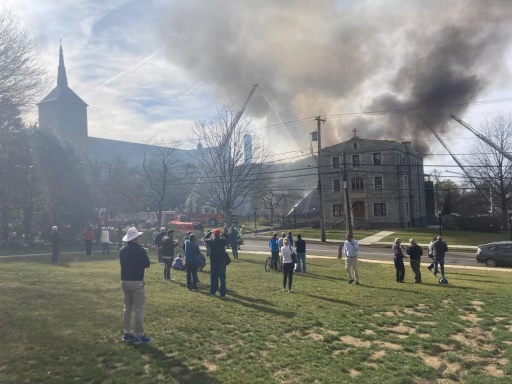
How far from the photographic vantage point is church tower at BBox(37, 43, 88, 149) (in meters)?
102

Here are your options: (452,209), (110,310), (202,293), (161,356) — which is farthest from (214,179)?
A: (452,209)

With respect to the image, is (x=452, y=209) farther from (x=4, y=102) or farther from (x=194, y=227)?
(x=4, y=102)

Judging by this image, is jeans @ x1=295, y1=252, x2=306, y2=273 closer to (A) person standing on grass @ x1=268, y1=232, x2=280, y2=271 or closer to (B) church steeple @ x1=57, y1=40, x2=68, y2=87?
(A) person standing on grass @ x1=268, y1=232, x2=280, y2=271

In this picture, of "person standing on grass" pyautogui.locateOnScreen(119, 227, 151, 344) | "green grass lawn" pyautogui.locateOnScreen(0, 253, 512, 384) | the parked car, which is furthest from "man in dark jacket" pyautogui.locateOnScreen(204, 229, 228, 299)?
the parked car

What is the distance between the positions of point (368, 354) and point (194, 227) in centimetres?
3724

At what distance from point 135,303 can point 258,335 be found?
90.8 inches

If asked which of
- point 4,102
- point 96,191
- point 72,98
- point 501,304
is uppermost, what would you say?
point 72,98

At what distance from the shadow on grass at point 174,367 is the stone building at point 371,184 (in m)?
43.1

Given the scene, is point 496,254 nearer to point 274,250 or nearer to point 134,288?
point 274,250

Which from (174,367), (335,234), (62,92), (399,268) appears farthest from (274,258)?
(62,92)

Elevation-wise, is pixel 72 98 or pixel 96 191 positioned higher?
pixel 72 98

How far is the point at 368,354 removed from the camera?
668cm

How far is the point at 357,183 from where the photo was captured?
2032 inches

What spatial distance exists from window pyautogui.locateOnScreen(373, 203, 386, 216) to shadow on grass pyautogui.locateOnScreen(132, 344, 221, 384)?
46901 millimetres
